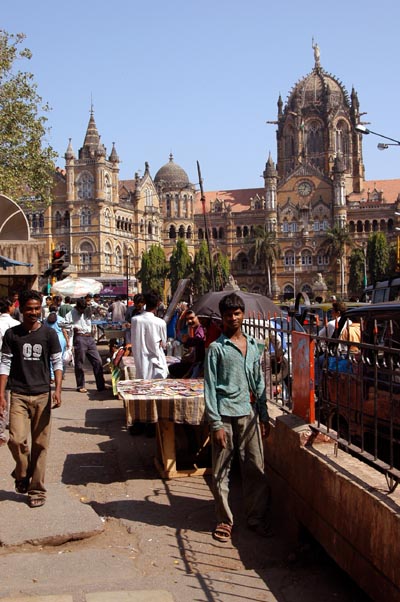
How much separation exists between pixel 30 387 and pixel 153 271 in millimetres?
70209

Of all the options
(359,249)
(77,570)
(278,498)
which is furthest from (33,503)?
(359,249)

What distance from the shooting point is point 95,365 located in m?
12.9

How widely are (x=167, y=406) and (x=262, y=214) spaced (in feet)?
267

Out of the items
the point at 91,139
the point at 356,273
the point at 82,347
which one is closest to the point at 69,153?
the point at 91,139

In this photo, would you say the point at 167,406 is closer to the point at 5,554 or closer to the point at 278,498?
the point at 278,498

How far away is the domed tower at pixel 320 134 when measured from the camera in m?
86.0

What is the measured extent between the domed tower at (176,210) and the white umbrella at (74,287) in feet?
209

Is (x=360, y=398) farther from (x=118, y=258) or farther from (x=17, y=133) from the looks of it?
(x=118, y=258)

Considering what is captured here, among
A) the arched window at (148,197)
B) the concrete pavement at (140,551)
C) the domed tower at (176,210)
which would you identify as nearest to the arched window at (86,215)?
the arched window at (148,197)

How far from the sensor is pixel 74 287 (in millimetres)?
22719

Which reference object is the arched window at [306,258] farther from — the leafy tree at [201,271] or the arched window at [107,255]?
the arched window at [107,255]

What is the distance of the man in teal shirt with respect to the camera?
528 cm

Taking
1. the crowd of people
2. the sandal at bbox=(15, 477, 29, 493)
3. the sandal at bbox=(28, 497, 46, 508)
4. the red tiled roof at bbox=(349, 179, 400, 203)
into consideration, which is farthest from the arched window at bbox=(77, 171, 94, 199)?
the sandal at bbox=(28, 497, 46, 508)

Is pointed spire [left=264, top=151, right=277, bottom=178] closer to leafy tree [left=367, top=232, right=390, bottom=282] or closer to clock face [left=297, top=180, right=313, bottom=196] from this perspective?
clock face [left=297, top=180, right=313, bottom=196]
